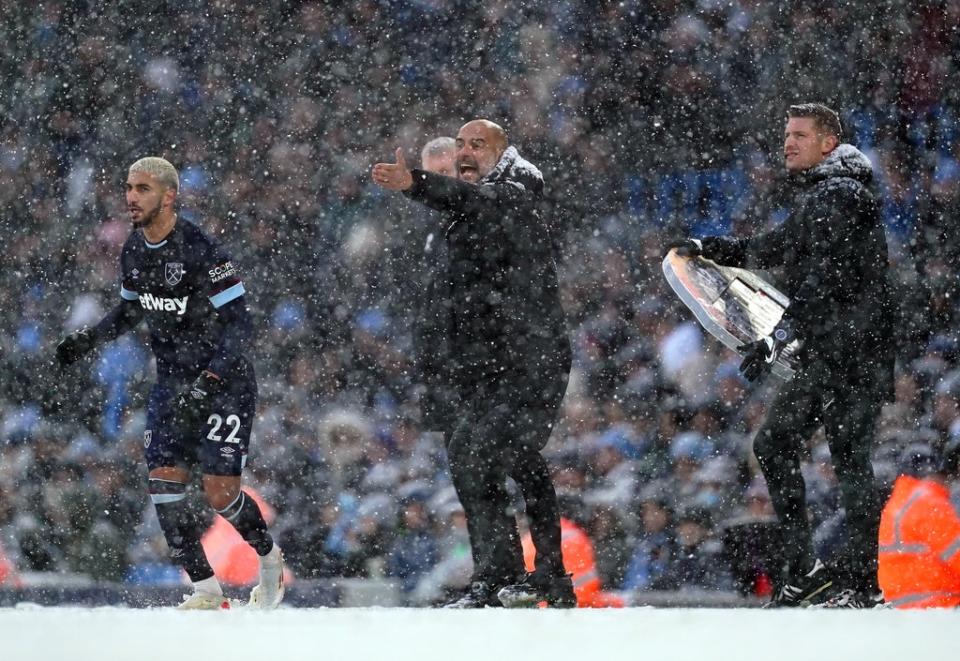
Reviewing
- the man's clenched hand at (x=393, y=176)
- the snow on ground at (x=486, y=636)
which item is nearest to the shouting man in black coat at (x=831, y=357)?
the snow on ground at (x=486, y=636)

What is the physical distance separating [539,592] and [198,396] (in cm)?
126

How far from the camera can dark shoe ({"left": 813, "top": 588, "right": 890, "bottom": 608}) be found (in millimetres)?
3898

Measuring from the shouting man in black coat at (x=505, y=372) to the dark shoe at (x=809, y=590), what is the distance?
68 centimetres

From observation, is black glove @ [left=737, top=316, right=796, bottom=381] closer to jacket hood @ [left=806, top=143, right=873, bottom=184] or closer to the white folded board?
the white folded board

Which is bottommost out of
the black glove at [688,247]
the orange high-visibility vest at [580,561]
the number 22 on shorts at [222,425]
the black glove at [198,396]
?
the orange high-visibility vest at [580,561]

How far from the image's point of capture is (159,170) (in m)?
4.17

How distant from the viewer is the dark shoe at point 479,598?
3854mm

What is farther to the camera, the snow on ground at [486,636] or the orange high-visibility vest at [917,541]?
the orange high-visibility vest at [917,541]

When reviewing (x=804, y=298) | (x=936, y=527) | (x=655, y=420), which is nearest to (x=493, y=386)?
(x=655, y=420)

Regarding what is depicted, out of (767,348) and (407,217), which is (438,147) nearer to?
(407,217)

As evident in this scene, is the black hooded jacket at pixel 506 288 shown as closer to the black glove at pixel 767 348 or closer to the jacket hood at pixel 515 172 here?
the jacket hood at pixel 515 172

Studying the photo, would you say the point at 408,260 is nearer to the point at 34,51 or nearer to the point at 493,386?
the point at 493,386

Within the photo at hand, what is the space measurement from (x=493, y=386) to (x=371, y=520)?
83cm

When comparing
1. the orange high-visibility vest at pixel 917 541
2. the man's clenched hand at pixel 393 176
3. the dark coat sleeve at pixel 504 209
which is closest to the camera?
the man's clenched hand at pixel 393 176
